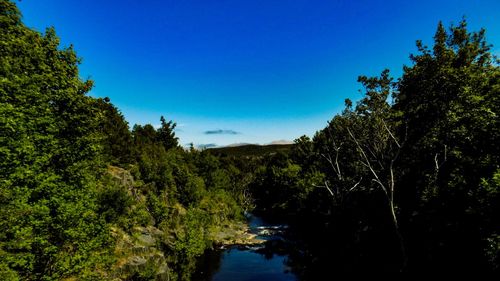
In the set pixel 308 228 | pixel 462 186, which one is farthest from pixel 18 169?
pixel 308 228

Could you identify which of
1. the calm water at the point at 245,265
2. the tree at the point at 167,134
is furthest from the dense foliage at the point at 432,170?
the tree at the point at 167,134

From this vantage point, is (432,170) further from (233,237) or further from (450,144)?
(233,237)

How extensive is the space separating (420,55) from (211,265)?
3330 cm

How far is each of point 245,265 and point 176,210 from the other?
13.7 meters

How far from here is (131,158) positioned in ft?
139

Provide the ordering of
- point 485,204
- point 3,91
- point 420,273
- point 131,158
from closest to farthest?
point 3,91
point 485,204
point 420,273
point 131,158

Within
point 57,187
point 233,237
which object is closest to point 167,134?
point 233,237

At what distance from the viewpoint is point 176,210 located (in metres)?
44.3

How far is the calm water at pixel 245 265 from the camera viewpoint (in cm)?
3334

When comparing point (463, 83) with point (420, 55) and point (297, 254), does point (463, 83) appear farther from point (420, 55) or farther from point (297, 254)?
point (297, 254)

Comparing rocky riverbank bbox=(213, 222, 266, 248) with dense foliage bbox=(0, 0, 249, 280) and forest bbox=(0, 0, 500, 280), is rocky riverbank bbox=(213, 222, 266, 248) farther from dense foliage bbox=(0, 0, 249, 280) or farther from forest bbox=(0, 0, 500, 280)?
dense foliage bbox=(0, 0, 249, 280)

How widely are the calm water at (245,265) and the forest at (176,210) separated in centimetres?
261

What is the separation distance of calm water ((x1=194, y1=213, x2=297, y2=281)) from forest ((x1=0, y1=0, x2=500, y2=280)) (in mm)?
2615

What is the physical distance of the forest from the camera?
15383 millimetres
